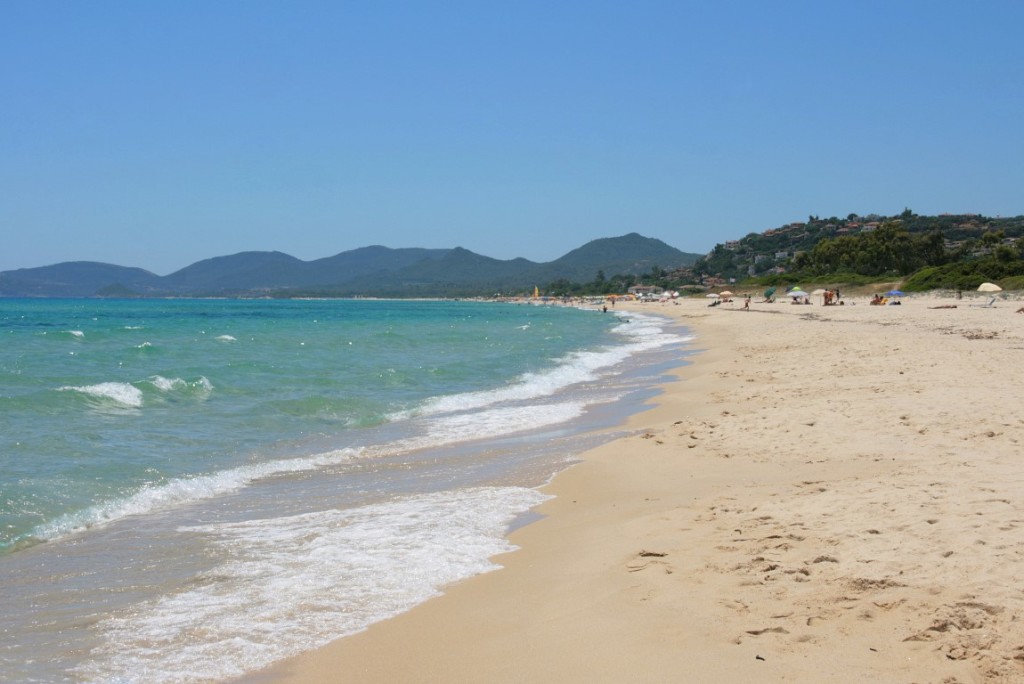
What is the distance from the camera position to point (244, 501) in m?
8.09

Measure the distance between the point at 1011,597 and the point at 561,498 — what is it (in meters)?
4.49

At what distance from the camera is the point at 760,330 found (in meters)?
36.0

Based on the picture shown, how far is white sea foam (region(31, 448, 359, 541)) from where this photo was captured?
714cm

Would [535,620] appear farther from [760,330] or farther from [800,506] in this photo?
[760,330]

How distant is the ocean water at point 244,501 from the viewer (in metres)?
4.70

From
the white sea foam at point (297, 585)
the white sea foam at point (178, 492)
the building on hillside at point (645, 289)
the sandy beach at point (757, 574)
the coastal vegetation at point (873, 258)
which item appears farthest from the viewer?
the building on hillside at point (645, 289)

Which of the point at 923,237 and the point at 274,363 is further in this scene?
the point at 923,237

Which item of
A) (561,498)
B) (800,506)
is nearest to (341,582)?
(561,498)

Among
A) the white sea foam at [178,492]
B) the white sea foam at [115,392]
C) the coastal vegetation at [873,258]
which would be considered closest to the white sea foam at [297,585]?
the white sea foam at [178,492]

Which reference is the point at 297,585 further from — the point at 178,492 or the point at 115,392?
the point at 115,392

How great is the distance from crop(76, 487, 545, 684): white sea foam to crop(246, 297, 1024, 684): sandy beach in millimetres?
260

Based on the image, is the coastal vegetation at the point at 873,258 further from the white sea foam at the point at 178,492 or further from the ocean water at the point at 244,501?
the white sea foam at the point at 178,492

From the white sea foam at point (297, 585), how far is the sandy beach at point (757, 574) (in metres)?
0.26

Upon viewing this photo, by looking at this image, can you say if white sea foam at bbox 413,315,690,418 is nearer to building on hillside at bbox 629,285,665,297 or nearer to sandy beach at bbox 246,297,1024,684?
sandy beach at bbox 246,297,1024,684
